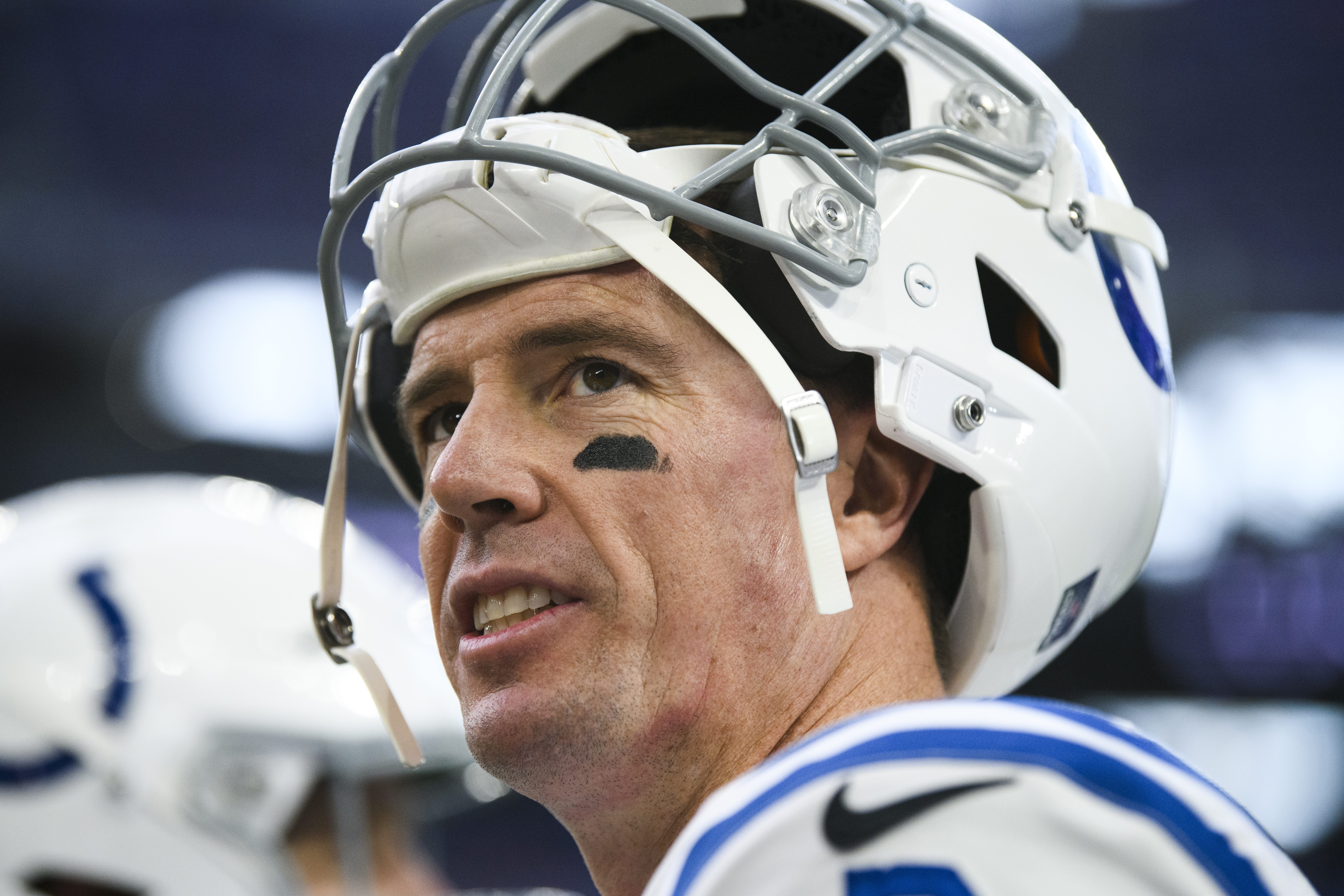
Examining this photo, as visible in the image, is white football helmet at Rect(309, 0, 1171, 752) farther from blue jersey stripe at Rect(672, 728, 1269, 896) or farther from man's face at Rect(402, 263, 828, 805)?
blue jersey stripe at Rect(672, 728, 1269, 896)

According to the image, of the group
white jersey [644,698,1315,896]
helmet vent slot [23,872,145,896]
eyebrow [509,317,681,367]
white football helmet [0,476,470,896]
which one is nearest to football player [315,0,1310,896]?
eyebrow [509,317,681,367]

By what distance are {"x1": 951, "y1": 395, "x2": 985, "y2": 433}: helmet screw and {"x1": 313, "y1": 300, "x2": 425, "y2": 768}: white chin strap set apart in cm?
69

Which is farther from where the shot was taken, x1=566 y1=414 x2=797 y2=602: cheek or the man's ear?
the man's ear

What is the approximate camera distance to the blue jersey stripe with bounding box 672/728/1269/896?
2.28ft

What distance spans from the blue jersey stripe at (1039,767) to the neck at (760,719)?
533 mm

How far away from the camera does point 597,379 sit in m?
1.36

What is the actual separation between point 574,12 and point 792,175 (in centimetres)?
63

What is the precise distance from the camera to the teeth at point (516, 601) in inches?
52.2

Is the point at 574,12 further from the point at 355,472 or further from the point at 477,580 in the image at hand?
the point at 355,472

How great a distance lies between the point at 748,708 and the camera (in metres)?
1.31

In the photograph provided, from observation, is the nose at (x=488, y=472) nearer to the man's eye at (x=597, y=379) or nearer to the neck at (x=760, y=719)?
the man's eye at (x=597, y=379)

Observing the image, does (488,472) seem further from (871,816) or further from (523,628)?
(871,816)

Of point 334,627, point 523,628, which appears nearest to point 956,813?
point 523,628

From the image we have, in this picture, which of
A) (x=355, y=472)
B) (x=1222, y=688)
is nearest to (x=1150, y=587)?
(x=1222, y=688)
